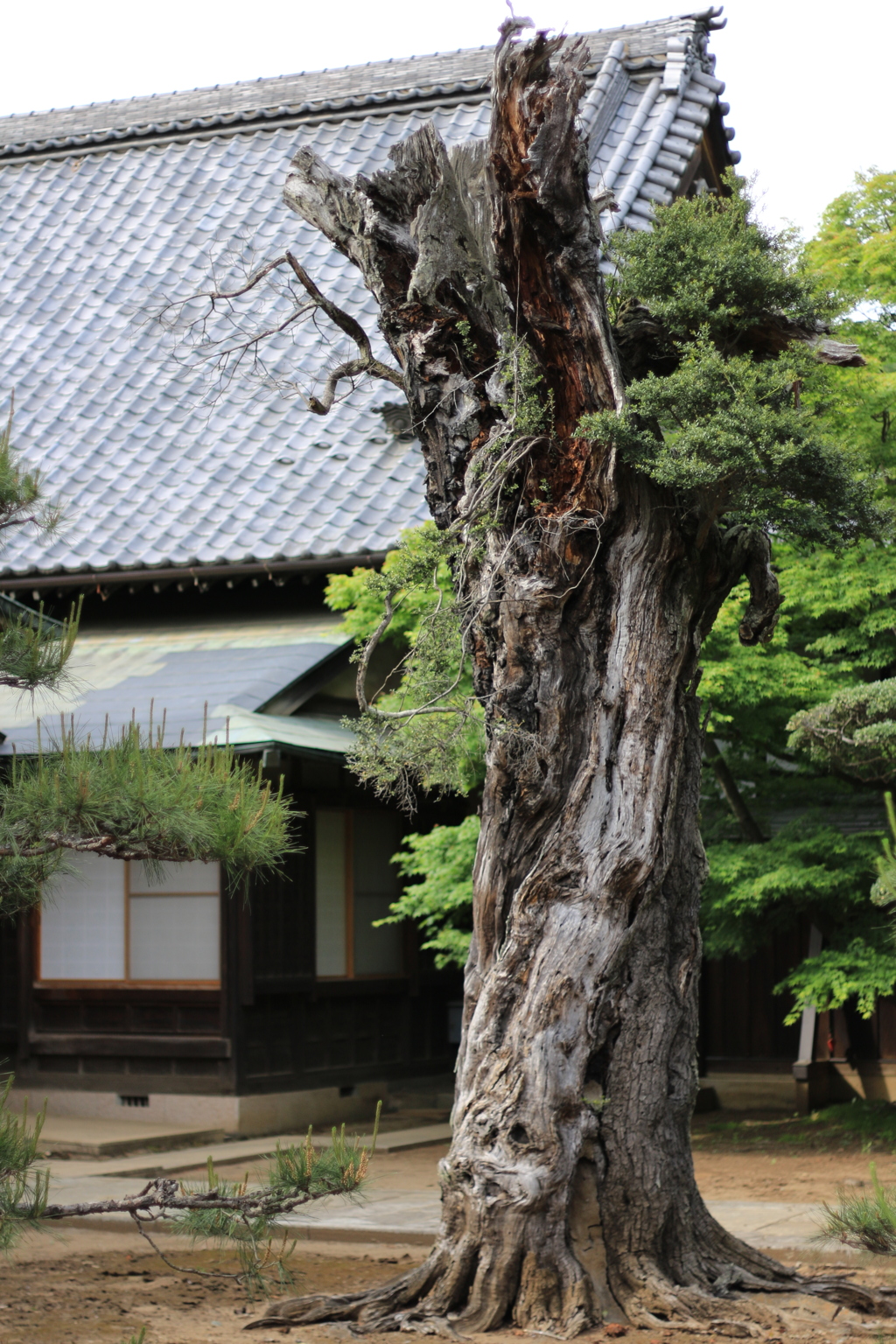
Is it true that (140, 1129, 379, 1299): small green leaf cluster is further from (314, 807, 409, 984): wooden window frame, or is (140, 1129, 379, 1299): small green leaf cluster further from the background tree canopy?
(314, 807, 409, 984): wooden window frame

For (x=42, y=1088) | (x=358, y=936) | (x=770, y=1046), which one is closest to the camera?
(x=42, y=1088)

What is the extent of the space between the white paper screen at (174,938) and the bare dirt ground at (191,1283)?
2972 millimetres

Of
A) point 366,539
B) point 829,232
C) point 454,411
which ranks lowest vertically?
point 454,411

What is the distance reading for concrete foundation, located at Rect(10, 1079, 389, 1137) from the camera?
450 inches

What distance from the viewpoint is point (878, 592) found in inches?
395

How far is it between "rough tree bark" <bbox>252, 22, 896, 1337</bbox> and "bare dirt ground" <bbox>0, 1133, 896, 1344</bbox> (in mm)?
340

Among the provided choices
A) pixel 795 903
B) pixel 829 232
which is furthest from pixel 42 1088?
pixel 829 232

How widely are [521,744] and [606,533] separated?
99cm

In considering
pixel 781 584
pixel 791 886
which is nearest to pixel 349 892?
pixel 791 886

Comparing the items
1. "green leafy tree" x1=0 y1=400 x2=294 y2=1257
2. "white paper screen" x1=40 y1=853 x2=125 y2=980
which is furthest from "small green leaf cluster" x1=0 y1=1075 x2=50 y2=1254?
"white paper screen" x1=40 y1=853 x2=125 y2=980

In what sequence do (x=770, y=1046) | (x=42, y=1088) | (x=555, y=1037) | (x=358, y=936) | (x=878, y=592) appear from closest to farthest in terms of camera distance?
1. (x=555, y=1037)
2. (x=878, y=592)
3. (x=42, y=1088)
4. (x=358, y=936)
5. (x=770, y=1046)

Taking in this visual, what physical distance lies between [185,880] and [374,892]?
1.96m

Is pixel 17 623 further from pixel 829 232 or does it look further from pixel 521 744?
pixel 829 232

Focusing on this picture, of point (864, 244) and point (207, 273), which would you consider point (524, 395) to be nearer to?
point (864, 244)
